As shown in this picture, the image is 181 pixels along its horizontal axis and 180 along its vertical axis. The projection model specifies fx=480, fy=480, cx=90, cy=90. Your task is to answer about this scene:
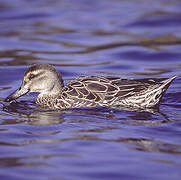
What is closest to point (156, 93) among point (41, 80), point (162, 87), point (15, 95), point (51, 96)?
point (162, 87)

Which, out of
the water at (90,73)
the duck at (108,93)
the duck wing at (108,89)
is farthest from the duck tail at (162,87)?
the water at (90,73)

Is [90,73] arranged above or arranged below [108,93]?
above

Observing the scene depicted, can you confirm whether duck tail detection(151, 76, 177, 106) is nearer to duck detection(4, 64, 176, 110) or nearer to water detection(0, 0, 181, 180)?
duck detection(4, 64, 176, 110)

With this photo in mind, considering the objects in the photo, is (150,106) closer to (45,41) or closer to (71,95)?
(71,95)

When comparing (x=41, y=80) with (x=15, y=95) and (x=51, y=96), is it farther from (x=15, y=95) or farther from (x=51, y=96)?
(x=15, y=95)

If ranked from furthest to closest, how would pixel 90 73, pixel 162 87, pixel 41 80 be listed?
1. pixel 90 73
2. pixel 41 80
3. pixel 162 87

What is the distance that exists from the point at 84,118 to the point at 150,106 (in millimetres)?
1311

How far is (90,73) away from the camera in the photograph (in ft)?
37.4

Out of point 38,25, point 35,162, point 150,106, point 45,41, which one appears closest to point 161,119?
point 150,106

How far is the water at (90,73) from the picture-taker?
614cm

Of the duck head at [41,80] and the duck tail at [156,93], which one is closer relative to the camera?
the duck tail at [156,93]

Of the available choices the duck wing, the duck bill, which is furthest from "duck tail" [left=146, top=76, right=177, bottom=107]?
the duck bill

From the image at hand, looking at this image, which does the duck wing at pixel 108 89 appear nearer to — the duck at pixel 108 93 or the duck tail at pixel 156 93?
the duck at pixel 108 93

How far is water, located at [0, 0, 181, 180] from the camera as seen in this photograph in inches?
242
